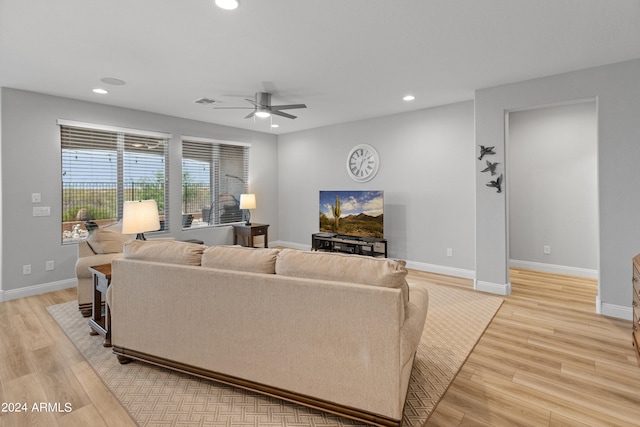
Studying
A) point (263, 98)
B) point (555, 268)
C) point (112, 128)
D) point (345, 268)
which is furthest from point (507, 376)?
point (112, 128)

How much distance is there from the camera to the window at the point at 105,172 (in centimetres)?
436

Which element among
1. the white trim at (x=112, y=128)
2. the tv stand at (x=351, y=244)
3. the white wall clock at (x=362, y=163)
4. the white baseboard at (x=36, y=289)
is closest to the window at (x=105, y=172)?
the white trim at (x=112, y=128)

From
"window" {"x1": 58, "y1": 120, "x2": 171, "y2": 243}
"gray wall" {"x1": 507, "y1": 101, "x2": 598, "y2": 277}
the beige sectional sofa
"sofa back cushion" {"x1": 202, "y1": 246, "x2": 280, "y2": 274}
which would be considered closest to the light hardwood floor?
the beige sectional sofa

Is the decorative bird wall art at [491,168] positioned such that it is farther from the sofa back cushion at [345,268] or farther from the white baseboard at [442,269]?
the sofa back cushion at [345,268]

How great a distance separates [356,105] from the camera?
4.73 metres

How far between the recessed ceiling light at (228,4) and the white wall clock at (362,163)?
3.69m

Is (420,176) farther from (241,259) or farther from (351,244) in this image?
(241,259)

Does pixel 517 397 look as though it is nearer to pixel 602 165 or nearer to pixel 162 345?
pixel 162 345

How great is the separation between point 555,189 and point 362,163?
2.99 m

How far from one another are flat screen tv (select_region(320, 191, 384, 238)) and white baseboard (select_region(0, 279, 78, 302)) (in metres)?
3.76

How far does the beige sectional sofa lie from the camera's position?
1.60 meters

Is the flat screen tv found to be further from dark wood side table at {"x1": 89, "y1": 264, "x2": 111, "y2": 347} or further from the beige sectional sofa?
dark wood side table at {"x1": 89, "y1": 264, "x2": 111, "y2": 347}

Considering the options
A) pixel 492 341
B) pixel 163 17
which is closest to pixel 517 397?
pixel 492 341

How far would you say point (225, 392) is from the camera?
201 centimetres
